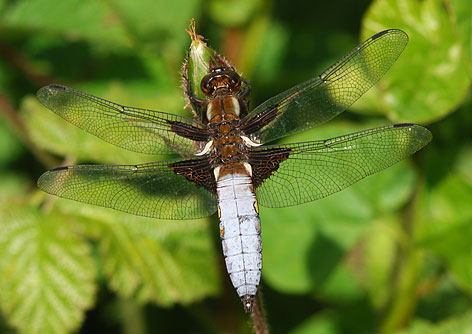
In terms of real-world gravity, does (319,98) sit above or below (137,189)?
above

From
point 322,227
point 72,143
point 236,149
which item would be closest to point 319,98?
point 236,149

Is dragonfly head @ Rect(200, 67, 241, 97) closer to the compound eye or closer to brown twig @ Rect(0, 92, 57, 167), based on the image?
the compound eye

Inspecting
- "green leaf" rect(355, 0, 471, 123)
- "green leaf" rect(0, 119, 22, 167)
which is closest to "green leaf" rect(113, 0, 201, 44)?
"green leaf" rect(0, 119, 22, 167)

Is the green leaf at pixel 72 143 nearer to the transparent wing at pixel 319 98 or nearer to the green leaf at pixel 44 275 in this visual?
the green leaf at pixel 44 275

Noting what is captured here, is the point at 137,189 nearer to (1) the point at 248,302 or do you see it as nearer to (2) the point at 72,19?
(1) the point at 248,302

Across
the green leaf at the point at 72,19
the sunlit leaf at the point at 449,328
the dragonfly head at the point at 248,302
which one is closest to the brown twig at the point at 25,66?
the green leaf at the point at 72,19
